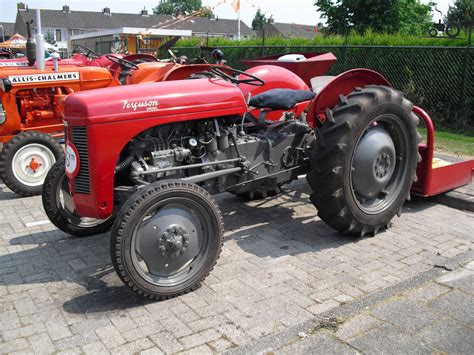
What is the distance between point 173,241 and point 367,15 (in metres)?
15.4

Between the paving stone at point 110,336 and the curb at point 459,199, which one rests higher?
the curb at point 459,199

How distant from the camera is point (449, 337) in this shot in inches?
119

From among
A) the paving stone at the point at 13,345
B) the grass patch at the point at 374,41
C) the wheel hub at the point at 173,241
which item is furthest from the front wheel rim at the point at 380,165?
the grass patch at the point at 374,41

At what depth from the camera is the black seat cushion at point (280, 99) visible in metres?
4.62

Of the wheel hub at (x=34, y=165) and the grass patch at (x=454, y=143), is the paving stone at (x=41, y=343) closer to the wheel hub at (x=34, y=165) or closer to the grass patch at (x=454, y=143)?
the wheel hub at (x=34, y=165)

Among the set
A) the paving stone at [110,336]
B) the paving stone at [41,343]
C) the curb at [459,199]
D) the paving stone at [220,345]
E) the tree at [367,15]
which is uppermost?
the tree at [367,15]

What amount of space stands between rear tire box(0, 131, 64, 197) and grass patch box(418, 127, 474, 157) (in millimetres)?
5367

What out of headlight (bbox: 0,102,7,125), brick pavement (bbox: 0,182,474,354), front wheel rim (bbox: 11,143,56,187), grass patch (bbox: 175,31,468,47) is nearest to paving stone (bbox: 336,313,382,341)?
brick pavement (bbox: 0,182,474,354)

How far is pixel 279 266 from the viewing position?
403cm

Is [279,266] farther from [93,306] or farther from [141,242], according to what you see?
[93,306]

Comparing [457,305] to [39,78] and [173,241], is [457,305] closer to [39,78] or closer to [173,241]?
[173,241]

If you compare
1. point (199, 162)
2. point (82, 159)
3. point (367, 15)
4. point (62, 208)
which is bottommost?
point (62, 208)

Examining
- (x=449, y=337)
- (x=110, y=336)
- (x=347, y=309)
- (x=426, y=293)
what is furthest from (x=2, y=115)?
(x=449, y=337)

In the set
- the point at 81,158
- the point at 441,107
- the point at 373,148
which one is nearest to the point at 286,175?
Answer: the point at 373,148
